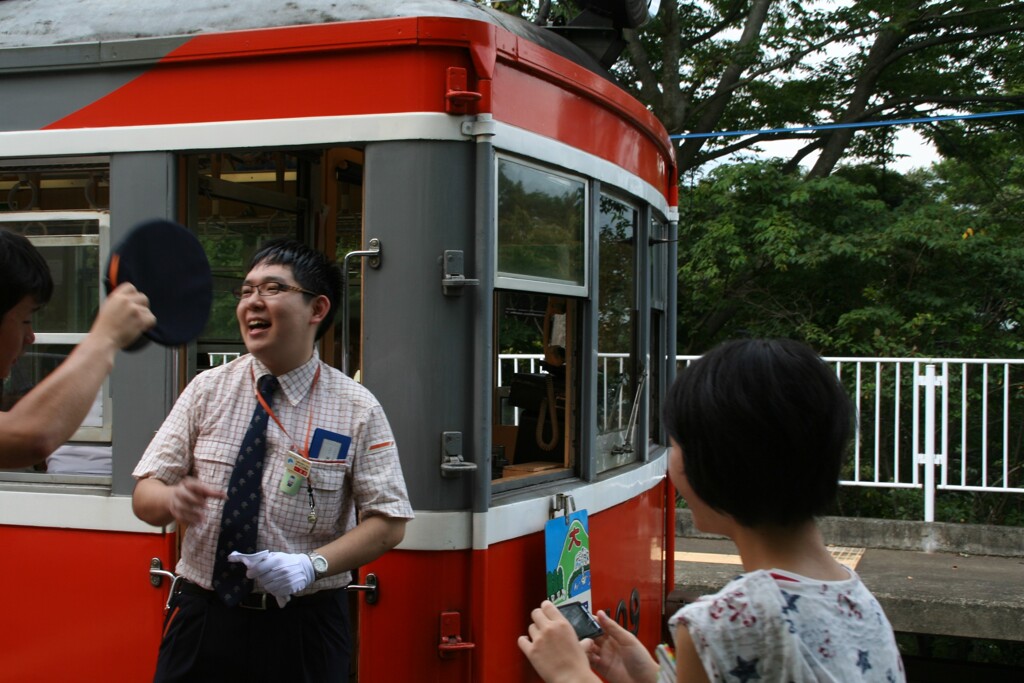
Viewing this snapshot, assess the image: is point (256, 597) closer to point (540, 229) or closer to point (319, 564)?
point (319, 564)

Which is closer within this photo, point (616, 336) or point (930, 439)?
point (616, 336)

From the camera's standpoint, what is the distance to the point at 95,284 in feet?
11.1

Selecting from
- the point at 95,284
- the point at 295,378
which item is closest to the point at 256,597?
the point at 295,378

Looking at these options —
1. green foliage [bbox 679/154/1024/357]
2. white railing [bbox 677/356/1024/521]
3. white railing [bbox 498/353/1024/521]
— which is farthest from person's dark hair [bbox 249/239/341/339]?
green foliage [bbox 679/154/1024/357]

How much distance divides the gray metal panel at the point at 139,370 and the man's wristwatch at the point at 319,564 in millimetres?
1025

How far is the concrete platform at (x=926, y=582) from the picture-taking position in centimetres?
552

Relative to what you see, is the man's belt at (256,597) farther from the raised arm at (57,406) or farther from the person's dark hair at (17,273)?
the person's dark hair at (17,273)

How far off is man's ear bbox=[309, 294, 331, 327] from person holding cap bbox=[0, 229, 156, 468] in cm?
58

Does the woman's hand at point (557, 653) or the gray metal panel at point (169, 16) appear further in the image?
the gray metal panel at point (169, 16)

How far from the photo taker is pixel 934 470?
768 cm

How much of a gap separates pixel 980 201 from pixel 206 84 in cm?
1024

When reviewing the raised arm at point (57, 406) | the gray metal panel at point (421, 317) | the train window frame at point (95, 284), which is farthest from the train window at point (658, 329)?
the raised arm at point (57, 406)

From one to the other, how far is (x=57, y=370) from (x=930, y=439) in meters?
6.85

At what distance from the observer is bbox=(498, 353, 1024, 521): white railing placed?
7576 millimetres
